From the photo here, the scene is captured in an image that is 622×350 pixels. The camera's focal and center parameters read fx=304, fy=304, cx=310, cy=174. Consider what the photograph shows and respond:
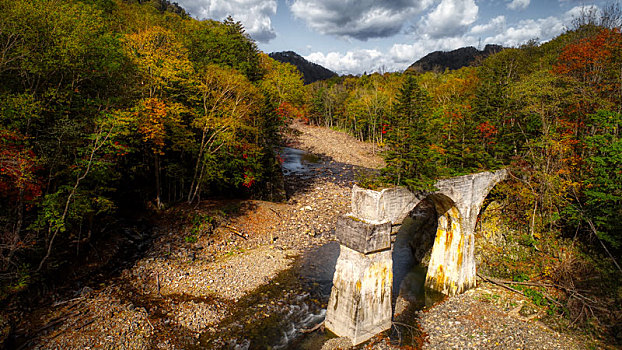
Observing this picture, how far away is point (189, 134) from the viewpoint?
63.9ft

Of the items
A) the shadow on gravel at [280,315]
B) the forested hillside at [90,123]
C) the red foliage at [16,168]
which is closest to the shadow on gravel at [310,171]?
the forested hillside at [90,123]

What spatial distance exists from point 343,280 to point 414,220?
1630cm

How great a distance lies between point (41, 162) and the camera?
11.6m

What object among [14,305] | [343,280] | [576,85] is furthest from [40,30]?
[576,85]

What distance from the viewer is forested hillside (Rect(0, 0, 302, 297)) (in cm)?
1122

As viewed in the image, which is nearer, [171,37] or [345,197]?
[171,37]

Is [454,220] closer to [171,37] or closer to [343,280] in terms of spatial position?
[343,280]

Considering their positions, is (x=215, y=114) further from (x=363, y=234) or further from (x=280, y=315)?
Answer: (x=363, y=234)

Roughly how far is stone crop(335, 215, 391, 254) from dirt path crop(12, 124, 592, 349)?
3756 millimetres

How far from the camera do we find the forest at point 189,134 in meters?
11.7

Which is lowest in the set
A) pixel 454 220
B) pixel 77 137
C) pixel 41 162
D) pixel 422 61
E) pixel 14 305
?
pixel 14 305

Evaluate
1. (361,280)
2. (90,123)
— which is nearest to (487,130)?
(361,280)

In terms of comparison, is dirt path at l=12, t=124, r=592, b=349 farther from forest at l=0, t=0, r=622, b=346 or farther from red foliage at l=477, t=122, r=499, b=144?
red foliage at l=477, t=122, r=499, b=144

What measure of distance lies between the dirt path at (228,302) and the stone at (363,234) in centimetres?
376
